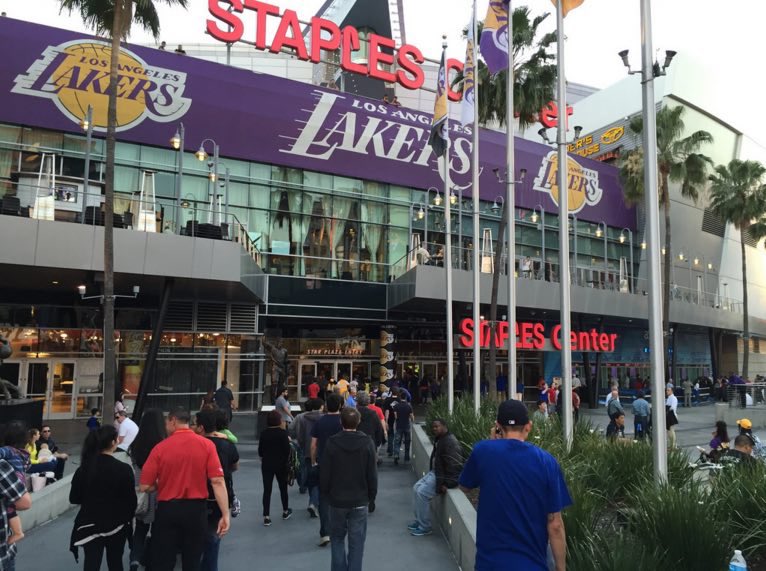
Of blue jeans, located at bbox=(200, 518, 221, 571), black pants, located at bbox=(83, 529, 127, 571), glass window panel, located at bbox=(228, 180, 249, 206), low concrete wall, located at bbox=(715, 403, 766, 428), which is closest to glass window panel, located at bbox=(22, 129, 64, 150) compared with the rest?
glass window panel, located at bbox=(228, 180, 249, 206)

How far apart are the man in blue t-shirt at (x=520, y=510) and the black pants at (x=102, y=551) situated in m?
3.36

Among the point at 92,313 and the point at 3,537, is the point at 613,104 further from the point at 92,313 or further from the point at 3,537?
the point at 3,537

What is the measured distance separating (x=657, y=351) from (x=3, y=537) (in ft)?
21.6

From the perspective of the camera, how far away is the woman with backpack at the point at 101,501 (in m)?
5.06

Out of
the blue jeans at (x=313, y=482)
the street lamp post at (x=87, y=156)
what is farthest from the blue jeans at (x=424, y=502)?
the street lamp post at (x=87, y=156)

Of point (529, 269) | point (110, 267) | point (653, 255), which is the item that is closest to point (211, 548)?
point (653, 255)

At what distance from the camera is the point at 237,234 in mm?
20047

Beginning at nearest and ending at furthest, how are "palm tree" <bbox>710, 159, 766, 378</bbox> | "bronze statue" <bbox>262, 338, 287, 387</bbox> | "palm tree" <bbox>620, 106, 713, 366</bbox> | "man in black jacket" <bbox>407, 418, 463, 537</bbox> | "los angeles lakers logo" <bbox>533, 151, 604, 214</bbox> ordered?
"man in black jacket" <bbox>407, 418, 463, 537</bbox> → "bronze statue" <bbox>262, 338, 287, 387</bbox> → "palm tree" <bbox>620, 106, 713, 366</bbox> → "los angeles lakers logo" <bbox>533, 151, 604, 214</bbox> → "palm tree" <bbox>710, 159, 766, 378</bbox>

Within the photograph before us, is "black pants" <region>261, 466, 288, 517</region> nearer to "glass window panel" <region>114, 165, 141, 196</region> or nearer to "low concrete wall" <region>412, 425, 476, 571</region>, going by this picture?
"low concrete wall" <region>412, 425, 476, 571</region>

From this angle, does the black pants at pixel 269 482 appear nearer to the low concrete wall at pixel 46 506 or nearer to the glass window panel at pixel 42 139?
the low concrete wall at pixel 46 506

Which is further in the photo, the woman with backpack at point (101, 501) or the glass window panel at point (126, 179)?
the glass window panel at point (126, 179)

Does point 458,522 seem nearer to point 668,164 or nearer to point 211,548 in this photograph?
point 211,548

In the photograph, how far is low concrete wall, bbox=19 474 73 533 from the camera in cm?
796

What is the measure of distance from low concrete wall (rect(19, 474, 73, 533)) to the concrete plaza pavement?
12 centimetres
